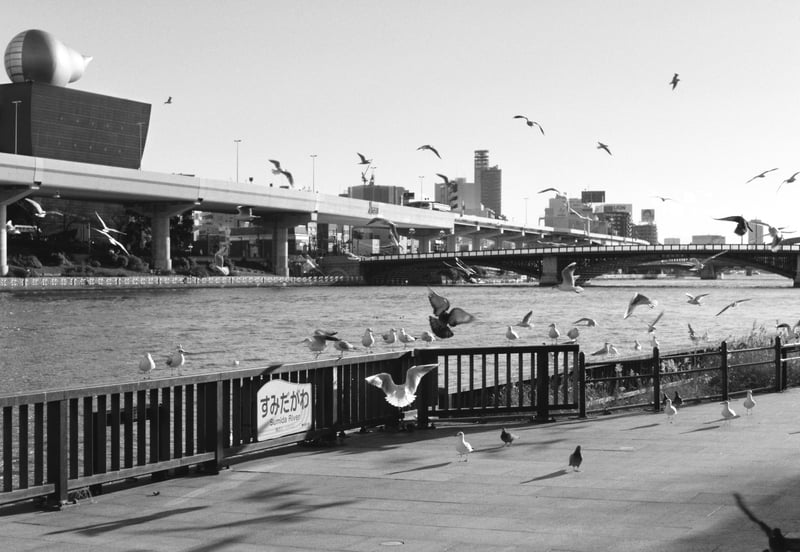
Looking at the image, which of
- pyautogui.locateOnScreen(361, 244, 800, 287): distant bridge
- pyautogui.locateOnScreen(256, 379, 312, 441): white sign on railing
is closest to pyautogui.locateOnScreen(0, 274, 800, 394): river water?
pyautogui.locateOnScreen(361, 244, 800, 287): distant bridge

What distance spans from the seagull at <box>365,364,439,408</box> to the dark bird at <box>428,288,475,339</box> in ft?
3.00

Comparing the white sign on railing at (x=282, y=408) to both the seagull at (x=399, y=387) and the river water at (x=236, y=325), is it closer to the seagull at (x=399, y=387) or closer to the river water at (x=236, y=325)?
the seagull at (x=399, y=387)

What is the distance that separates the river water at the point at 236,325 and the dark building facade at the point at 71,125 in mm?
71089

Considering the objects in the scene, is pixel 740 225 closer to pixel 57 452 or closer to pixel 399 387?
pixel 399 387

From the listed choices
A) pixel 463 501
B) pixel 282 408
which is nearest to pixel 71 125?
pixel 282 408

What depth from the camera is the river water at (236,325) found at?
3975cm

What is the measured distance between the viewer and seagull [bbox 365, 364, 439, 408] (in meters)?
12.2

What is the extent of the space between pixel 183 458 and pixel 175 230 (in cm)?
15687

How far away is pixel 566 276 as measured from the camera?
28.9 m

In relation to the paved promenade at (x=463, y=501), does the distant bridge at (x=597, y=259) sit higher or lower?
higher

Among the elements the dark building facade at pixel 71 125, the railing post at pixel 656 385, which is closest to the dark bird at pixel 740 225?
the railing post at pixel 656 385

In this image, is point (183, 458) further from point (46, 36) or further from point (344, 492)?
point (46, 36)

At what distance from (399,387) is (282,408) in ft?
4.79

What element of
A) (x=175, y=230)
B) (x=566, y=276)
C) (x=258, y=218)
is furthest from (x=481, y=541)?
(x=175, y=230)
